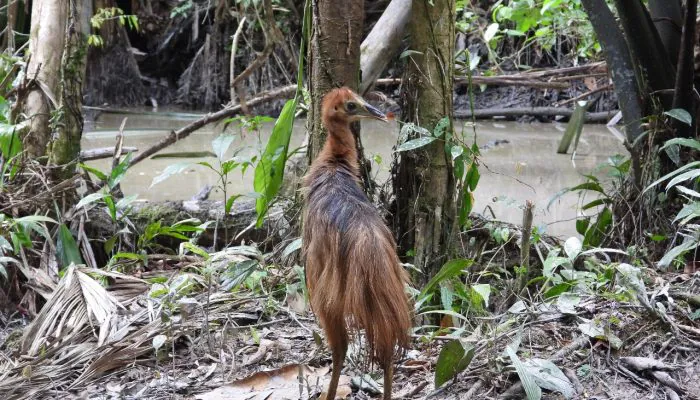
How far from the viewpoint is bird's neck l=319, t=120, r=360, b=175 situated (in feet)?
10.1

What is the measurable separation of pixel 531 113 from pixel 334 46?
8.17 m

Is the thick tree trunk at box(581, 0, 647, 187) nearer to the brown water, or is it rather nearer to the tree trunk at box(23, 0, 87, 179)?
the brown water

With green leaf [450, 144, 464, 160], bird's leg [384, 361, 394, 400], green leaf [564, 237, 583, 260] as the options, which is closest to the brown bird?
bird's leg [384, 361, 394, 400]

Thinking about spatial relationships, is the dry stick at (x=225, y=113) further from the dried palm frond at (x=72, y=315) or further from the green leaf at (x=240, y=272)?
the green leaf at (x=240, y=272)

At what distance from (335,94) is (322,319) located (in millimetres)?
950

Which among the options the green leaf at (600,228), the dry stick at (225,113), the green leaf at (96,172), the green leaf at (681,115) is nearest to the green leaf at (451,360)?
the green leaf at (600,228)

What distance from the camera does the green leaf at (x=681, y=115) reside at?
4163 mm

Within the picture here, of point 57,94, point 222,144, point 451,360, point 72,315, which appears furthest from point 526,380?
point 57,94

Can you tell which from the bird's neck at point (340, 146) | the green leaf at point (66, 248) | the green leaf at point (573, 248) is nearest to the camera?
the bird's neck at point (340, 146)

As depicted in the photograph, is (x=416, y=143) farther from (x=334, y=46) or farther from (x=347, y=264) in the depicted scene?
(x=347, y=264)

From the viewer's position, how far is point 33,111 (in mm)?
4988

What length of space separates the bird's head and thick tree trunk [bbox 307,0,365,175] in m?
→ 0.50

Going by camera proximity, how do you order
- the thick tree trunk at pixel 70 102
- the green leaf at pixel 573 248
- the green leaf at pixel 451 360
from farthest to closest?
the thick tree trunk at pixel 70 102 < the green leaf at pixel 573 248 < the green leaf at pixel 451 360

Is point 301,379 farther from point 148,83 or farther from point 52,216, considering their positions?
point 148,83
